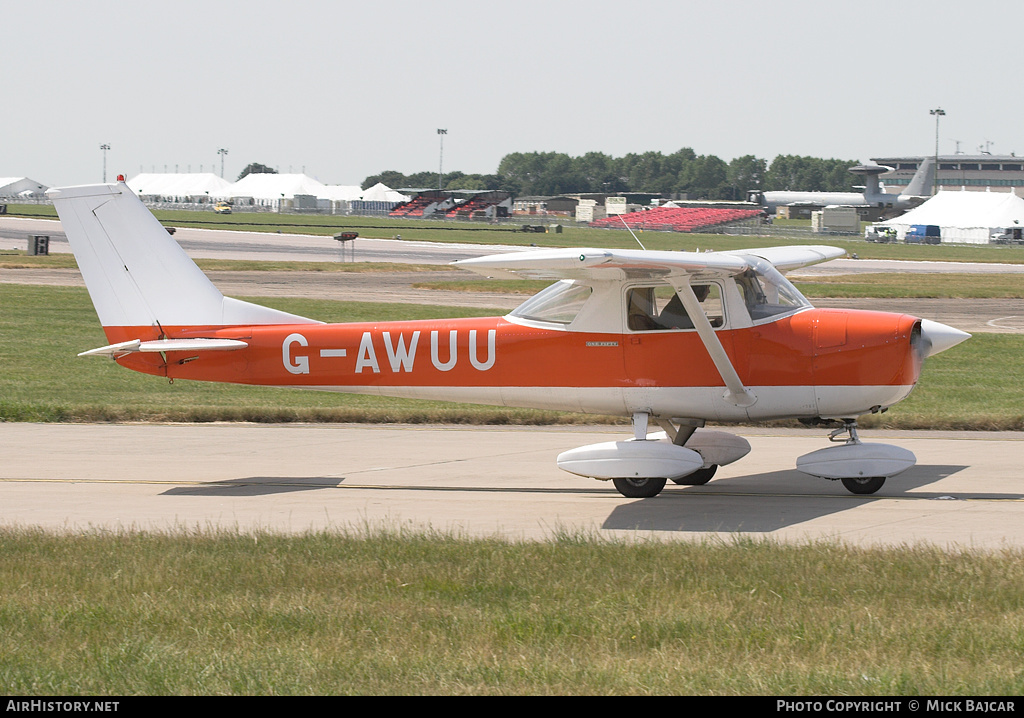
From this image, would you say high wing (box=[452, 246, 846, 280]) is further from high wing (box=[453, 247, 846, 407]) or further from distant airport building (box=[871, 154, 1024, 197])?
distant airport building (box=[871, 154, 1024, 197])

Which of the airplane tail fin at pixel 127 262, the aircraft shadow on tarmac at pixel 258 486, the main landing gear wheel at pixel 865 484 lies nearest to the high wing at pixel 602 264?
the main landing gear wheel at pixel 865 484

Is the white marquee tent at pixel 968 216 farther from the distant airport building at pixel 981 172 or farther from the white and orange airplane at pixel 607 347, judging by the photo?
the white and orange airplane at pixel 607 347

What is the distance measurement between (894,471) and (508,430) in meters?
6.20

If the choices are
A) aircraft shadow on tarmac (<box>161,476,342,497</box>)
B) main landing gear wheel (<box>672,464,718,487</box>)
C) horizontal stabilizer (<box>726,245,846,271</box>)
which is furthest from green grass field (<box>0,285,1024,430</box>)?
main landing gear wheel (<box>672,464,718,487</box>)

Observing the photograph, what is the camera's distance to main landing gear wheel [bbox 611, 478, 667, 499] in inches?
444

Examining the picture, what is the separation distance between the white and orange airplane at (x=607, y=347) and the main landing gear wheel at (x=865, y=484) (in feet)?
0.07

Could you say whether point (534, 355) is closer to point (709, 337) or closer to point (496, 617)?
point (709, 337)

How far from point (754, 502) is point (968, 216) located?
100833mm

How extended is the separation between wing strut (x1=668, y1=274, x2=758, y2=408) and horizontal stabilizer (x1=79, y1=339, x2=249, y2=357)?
4.76 m

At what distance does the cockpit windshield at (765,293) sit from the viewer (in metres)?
11.4

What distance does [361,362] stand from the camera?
1224 centimetres

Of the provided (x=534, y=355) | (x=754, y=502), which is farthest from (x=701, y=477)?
(x=534, y=355)
